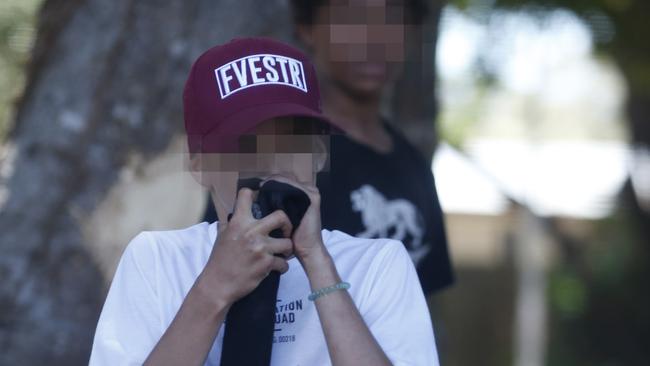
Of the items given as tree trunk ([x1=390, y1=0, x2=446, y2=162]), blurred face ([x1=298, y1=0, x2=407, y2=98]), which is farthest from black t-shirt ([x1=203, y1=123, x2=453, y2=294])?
tree trunk ([x1=390, y1=0, x2=446, y2=162])

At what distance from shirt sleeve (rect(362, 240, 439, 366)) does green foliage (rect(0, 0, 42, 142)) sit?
358 centimetres

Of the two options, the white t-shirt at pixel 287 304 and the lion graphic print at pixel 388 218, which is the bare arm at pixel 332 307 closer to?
the white t-shirt at pixel 287 304

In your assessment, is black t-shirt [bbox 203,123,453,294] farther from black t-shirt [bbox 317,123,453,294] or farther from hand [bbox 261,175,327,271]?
hand [bbox 261,175,327,271]

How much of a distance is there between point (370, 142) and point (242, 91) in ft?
3.90

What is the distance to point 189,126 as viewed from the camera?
6.66ft

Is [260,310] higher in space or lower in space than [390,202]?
lower

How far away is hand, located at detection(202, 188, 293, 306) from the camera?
176 centimetres

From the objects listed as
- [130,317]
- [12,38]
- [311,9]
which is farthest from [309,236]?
[12,38]

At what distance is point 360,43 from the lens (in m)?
2.87

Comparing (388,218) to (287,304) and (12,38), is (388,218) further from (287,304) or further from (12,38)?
(12,38)

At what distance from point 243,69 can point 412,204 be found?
115cm

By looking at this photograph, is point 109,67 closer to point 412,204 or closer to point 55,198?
point 55,198

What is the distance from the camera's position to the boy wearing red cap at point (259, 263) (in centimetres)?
177

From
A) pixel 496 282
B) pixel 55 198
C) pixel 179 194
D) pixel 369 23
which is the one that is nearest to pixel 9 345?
pixel 55 198
